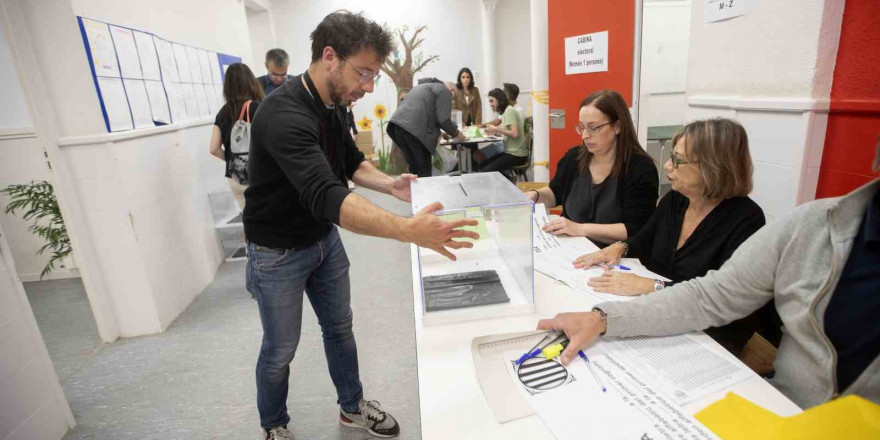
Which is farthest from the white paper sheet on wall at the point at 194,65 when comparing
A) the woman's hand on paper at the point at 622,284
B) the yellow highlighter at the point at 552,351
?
the yellow highlighter at the point at 552,351

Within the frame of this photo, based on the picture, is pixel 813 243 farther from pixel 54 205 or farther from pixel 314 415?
pixel 54 205

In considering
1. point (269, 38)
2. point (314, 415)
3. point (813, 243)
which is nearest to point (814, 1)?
point (813, 243)

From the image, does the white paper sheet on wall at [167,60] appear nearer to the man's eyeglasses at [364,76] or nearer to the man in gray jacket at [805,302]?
the man's eyeglasses at [364,76]

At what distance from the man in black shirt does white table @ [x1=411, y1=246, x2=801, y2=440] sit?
0.68 ft

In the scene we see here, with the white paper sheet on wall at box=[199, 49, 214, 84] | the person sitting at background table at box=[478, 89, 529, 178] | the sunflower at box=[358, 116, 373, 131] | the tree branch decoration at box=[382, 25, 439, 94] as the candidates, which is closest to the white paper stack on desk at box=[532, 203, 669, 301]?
the person sitting at background table at box=[478, 89, 529, 178]

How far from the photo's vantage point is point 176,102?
129 inches

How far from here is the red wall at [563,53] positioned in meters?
2.83

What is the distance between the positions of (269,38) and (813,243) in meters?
7.45

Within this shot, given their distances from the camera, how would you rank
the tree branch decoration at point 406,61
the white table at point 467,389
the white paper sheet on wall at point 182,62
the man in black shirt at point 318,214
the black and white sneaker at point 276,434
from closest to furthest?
the white table at point 467,389 < the man in black shirt at point 318,214 < the black and white sneaker at point 276,434 < the white paper sheet on wall at point 182,62 < the tree branch decoration at point 406,61

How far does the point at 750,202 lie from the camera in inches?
54.4

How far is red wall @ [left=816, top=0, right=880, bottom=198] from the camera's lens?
1468 millimetres

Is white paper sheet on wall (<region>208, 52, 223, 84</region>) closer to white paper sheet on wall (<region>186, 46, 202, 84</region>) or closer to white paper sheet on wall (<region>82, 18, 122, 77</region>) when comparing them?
white paper sheet on wall (<region>186, 46, 202, 84</region>)

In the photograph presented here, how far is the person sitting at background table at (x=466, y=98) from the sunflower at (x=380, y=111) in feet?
4.31

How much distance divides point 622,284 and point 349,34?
105 centimetres
